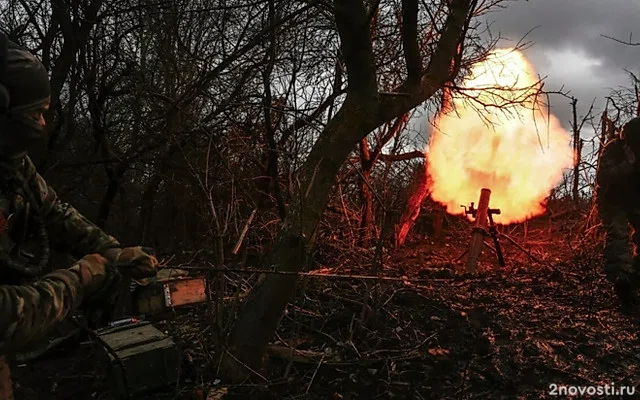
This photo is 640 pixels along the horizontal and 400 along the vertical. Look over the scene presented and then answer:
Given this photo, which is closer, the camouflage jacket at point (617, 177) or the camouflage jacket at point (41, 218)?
the camouflage jacket at point (41, 218)

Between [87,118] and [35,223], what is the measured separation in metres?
8.79

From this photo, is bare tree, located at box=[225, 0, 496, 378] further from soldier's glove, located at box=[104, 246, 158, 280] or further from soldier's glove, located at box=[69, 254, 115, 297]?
soldier's glove, located at box=[69, 254, 115, 297]

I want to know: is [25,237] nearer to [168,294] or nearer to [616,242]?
[168,294]

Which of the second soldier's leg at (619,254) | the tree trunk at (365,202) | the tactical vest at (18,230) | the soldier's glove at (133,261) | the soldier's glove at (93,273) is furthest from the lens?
the tree trunk at (365,202)

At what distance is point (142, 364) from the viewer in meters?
4.07

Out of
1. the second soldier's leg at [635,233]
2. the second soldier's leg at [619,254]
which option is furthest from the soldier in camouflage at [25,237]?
the second soldier's leg at [635,233]

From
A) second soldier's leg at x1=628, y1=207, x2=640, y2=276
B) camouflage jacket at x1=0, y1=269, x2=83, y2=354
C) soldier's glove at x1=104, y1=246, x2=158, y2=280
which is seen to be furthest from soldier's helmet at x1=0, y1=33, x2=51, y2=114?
second soldier's leg at x1=628, y1=207, x2=640, y2=276

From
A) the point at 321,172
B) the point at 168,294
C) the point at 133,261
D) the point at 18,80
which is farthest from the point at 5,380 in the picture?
the point at 168,294

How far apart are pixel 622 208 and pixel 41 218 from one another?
5869mm

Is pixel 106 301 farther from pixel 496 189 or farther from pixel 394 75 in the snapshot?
pixel 496 189

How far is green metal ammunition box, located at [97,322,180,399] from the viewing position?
13.2 feet

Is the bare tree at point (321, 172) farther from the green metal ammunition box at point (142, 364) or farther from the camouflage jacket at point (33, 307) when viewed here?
the camouflage jacket at point (33, 307)

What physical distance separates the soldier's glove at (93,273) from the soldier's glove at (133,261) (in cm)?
15

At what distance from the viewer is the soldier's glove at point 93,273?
2500mm
